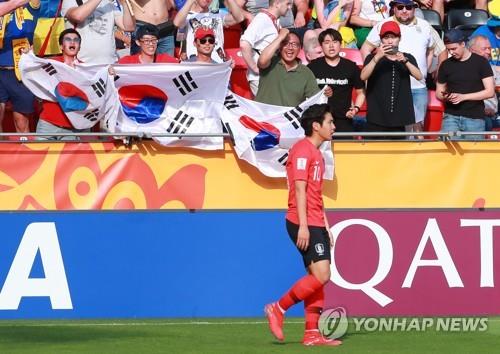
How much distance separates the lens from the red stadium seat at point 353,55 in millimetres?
14641

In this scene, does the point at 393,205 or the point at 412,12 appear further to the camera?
the point at 412,12

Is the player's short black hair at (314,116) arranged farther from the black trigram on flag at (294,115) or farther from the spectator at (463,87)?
the spectator at (463,87)

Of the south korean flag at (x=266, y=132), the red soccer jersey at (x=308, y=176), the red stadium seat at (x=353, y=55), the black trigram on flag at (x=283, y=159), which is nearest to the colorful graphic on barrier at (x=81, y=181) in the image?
the south korean flag at (x=266, y=132)

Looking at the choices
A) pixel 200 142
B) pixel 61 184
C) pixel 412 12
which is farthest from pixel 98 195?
pixel 412 12

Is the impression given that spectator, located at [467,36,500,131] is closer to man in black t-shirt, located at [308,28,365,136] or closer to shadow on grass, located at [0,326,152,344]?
man in black t-shirt, located at [308,28,365,136]

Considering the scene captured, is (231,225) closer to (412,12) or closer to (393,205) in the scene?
(393,205)

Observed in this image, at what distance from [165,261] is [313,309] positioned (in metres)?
2.96

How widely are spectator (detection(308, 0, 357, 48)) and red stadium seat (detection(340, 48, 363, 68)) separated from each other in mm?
561

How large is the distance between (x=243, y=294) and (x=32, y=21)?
14.4 feet

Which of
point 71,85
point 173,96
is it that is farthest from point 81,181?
point 173,96

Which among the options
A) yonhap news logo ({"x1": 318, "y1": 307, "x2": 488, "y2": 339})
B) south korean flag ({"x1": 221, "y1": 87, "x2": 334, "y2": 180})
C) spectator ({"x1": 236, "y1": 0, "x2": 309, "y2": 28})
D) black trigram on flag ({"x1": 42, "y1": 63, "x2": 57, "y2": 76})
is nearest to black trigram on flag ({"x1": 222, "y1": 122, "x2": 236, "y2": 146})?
south korean flag ({"x1": 221, "y1": 87, "x2": 334, "y2": 180})

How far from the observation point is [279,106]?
13.2 meters

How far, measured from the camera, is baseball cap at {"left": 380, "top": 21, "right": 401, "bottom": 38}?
13.5m

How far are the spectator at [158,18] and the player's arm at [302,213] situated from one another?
15.6 feet
